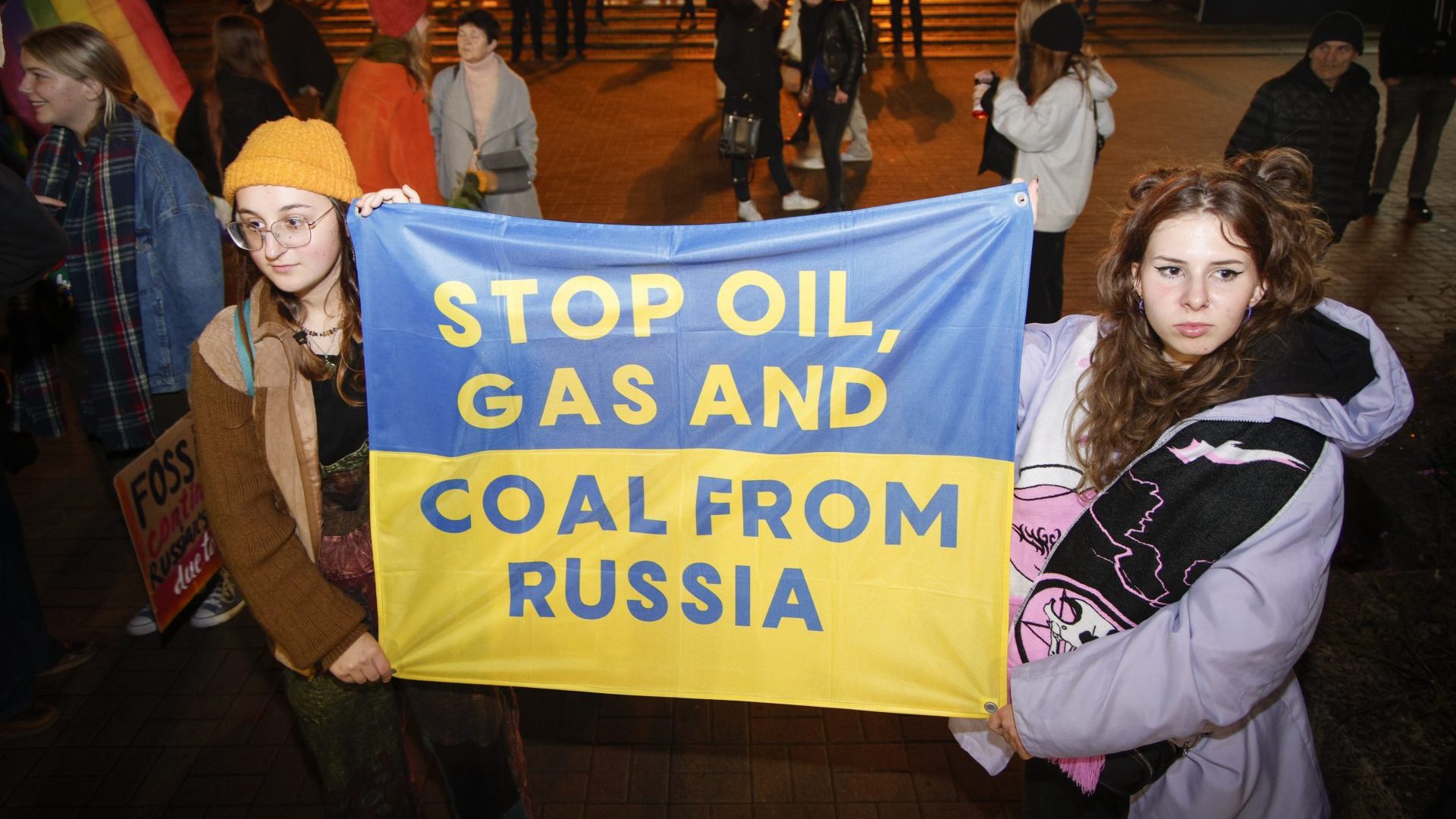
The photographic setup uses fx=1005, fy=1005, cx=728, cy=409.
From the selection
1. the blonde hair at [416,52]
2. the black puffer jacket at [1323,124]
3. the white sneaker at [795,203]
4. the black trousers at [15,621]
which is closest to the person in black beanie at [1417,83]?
the black puffer jacket at [1323,124]

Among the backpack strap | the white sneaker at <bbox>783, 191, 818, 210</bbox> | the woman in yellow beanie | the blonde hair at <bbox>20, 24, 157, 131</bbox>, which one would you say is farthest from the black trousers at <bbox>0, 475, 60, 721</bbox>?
the white sneaker at <bbox>783, 191, 818, 210</bbox>

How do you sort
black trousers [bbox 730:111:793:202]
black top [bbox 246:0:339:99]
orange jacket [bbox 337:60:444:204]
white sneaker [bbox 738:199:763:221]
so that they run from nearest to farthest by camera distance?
orange jacket [bbox 337:60:444:204] → black top [bbox 246:0:339:99] → black trousers [bbox 730:111:793:202] → white sneaker [bbox 738:199:763:221]

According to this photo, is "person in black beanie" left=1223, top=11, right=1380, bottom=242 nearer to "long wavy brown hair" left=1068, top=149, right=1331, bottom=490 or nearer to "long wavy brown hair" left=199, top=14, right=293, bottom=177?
"long wavy brown hair" left=1068, top=149, right=1331, bottom=490

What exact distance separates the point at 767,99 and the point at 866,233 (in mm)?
6439

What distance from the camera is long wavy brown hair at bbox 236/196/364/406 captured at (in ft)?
7.87

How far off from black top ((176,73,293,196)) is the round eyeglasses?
302cm

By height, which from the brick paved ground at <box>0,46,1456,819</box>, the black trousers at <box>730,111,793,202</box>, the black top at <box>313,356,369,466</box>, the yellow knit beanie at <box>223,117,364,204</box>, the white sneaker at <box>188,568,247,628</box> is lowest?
the brick paved ground at <box>0,46,1456,819</box>

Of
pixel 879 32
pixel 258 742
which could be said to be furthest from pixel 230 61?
pixel 879 32

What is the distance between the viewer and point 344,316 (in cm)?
245

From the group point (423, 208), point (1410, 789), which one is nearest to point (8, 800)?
point (423, 208)

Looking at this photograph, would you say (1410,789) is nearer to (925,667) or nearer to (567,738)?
(925,667)

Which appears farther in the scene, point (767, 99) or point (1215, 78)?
point (1215, 78)

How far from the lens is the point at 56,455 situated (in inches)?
224

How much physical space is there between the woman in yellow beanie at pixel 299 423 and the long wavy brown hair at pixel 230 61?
3540 mm
